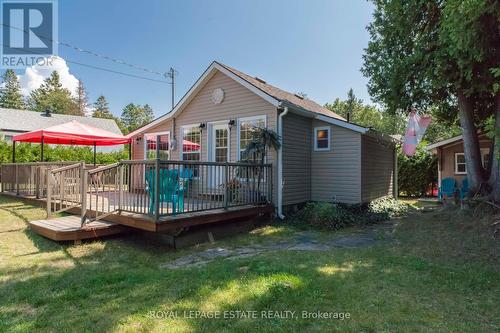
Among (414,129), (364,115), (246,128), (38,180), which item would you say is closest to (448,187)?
(414,129)

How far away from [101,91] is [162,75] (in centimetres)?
3678

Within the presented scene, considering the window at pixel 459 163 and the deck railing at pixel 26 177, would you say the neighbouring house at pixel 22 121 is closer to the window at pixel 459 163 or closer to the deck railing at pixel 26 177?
the deck railing at pixel 26 177

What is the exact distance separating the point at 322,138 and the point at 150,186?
19.6 feet

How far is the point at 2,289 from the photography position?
3811mm

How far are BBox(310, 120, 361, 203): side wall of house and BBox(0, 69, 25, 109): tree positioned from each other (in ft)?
175

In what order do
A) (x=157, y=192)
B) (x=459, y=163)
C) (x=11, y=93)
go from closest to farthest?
(x=157, y=192) < (x=459, y=163) < (x=11, y=93)

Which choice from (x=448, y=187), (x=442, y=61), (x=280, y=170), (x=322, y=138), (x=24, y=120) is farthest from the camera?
(x=24, y=120)

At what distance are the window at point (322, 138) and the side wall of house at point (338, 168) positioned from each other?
0.10 metres

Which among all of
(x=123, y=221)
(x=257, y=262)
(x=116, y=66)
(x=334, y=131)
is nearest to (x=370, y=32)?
(x=334, y=131)

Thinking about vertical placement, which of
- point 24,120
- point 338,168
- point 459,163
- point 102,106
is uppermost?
point 102,106

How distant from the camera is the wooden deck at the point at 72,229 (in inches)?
219

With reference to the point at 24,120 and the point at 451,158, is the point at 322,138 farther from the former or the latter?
the point at 24,120

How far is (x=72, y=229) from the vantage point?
567cm

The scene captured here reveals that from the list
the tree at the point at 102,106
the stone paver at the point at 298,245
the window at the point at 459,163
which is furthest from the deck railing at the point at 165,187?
the tree at the point at 102,106
